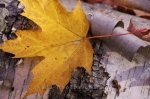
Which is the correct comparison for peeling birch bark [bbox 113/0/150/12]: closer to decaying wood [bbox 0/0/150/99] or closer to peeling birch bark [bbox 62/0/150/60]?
peeling birch bark [bbox 62/0/150/60]

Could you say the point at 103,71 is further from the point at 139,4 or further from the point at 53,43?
the point at 139,4

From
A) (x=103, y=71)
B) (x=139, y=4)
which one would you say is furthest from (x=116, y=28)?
(x=139, y=4)

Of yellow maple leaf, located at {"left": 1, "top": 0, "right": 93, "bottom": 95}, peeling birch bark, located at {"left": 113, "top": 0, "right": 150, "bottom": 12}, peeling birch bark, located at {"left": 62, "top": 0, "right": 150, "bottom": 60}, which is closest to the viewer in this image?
yellow maple leaf, located at {"left": 1, "top": 0, "right": 93, "bottom": 95}

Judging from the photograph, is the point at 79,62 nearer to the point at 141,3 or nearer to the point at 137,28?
the point at 137,28

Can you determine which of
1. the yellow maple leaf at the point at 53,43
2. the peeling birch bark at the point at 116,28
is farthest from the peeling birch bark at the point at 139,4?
the yellow maple leaf at the point at 53,43

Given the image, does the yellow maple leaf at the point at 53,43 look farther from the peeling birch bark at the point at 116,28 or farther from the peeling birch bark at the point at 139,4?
the peeling birch bark at the point at 139,4

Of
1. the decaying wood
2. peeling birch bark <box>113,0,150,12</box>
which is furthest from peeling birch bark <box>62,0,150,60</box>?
peeling birch bark <box>113,0,150,12</box>

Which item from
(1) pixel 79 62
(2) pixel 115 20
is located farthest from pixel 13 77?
(2) pixel 115 20
